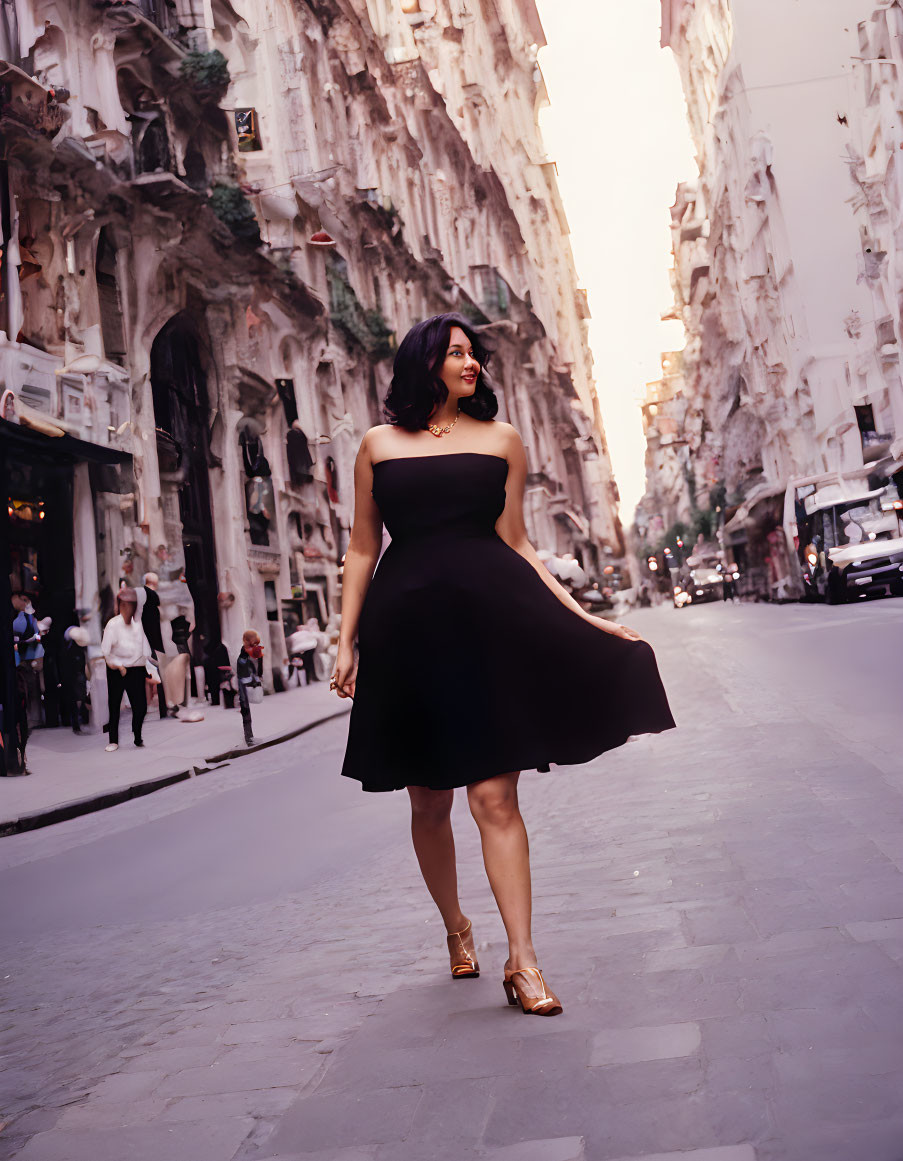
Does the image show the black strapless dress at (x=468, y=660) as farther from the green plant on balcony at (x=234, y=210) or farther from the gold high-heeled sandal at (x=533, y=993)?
the green plant on balcony at (x=234, y=210)

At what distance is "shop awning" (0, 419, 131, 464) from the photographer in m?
16.2

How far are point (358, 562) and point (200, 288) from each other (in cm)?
2250

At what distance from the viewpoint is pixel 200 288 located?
81.9 feet

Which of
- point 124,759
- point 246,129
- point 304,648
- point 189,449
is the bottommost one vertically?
point 124,759

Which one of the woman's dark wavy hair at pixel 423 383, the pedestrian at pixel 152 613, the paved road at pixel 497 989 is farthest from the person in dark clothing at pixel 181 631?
the woman's dark wavy hair at pixel 423 383

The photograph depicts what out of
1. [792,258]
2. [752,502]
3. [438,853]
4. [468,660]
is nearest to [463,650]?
[468,660]

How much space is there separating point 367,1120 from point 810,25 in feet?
201

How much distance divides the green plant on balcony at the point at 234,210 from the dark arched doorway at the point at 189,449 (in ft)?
6.85

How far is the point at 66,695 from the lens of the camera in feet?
58.0

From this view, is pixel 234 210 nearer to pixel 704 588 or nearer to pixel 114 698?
pixel 114 698

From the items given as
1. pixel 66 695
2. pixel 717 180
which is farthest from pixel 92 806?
pixel 717 180

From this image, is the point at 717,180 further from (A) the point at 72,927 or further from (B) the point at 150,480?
(A) the point at 72,927

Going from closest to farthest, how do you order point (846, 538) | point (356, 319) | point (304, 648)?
point (304, 648)
point (846, 538)
point (356, 319)

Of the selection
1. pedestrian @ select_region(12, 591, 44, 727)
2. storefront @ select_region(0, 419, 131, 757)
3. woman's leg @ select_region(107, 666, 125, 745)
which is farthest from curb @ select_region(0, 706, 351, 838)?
storefront @ select_region(0, 419, 131, 757)
